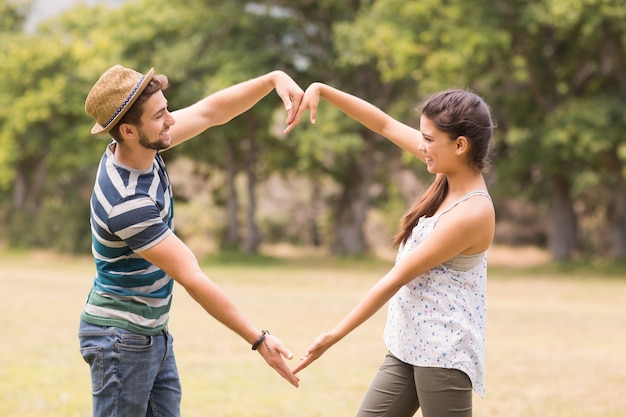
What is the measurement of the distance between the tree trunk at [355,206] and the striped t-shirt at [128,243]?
27.6 m

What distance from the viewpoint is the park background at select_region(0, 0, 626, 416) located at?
9.97 m

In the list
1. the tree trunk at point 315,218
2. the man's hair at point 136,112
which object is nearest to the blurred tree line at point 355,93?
the tree trunk at point 315,218

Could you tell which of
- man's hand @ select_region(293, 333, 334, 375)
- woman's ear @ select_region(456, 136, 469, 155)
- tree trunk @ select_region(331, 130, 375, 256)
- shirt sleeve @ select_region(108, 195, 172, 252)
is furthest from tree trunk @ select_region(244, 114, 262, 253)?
shirt sleeve @ select_region(108, 195, 172, 252)

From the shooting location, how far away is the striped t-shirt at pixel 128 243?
12.1 ft

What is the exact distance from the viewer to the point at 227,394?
849cm

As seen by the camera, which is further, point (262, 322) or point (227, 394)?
A: point (262, 322)

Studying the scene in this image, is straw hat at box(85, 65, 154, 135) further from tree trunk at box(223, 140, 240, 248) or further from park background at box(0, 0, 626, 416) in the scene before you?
tree trunk at box(223, 140, 240, 248)

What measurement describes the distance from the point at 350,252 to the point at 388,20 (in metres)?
9.37

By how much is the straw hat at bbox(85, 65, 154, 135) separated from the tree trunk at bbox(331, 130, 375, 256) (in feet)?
90.7

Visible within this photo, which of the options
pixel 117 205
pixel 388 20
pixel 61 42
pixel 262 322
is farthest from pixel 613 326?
pixel 61 42

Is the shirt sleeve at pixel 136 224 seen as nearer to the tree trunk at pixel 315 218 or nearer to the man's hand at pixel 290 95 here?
the man's hand at pixel 290 95

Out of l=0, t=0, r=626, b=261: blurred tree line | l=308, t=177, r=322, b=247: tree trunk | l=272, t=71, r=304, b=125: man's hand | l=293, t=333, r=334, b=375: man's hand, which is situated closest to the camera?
l=293, t=333, r=334, b=375: man's hand

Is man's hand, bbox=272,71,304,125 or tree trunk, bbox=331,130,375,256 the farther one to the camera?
tree trunk, bbox=331,130,375,256

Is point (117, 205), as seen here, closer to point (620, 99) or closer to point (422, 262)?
point (422, 262)
